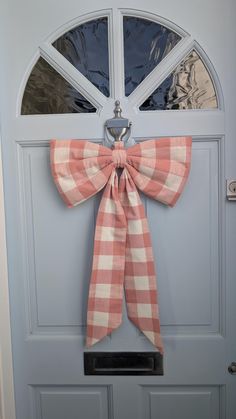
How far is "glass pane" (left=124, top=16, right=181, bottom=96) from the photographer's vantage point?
911mm

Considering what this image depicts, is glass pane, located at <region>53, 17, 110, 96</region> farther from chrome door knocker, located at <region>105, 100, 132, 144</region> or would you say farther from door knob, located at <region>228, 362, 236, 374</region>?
door knob, located at <region>228, 362, 236, 374</region>

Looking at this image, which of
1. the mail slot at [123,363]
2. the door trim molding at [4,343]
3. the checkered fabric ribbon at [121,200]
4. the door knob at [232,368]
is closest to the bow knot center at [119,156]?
the checkered fabric ribbon at [121,200]

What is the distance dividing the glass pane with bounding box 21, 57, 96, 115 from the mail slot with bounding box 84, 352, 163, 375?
725mm

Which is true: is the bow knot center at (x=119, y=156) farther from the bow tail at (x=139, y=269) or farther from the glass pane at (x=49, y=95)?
the glass pane at (x=49, y=95)

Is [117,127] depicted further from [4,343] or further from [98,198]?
[4,343]

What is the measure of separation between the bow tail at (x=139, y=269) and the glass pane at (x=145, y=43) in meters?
0.31

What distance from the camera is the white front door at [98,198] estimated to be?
35.8 inches

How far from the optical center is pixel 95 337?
941 millimetres

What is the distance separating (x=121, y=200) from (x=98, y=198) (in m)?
0.08

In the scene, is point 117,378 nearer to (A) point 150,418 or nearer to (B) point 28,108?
(A) point 150,418

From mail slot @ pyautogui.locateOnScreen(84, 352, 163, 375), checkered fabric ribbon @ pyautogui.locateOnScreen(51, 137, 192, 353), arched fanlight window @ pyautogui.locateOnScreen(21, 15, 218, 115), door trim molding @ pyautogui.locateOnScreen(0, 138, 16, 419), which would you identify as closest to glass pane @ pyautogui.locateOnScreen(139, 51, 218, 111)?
arched fanlight window @ pyautogui.locateOnScreen(21, 15, 218, 115)

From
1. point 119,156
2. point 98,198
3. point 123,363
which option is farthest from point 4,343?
point 119,156

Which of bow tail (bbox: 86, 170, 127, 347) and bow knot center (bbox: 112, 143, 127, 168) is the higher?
bow knot center (bbox: 112, 143, 127, 168)

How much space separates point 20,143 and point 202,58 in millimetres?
565
